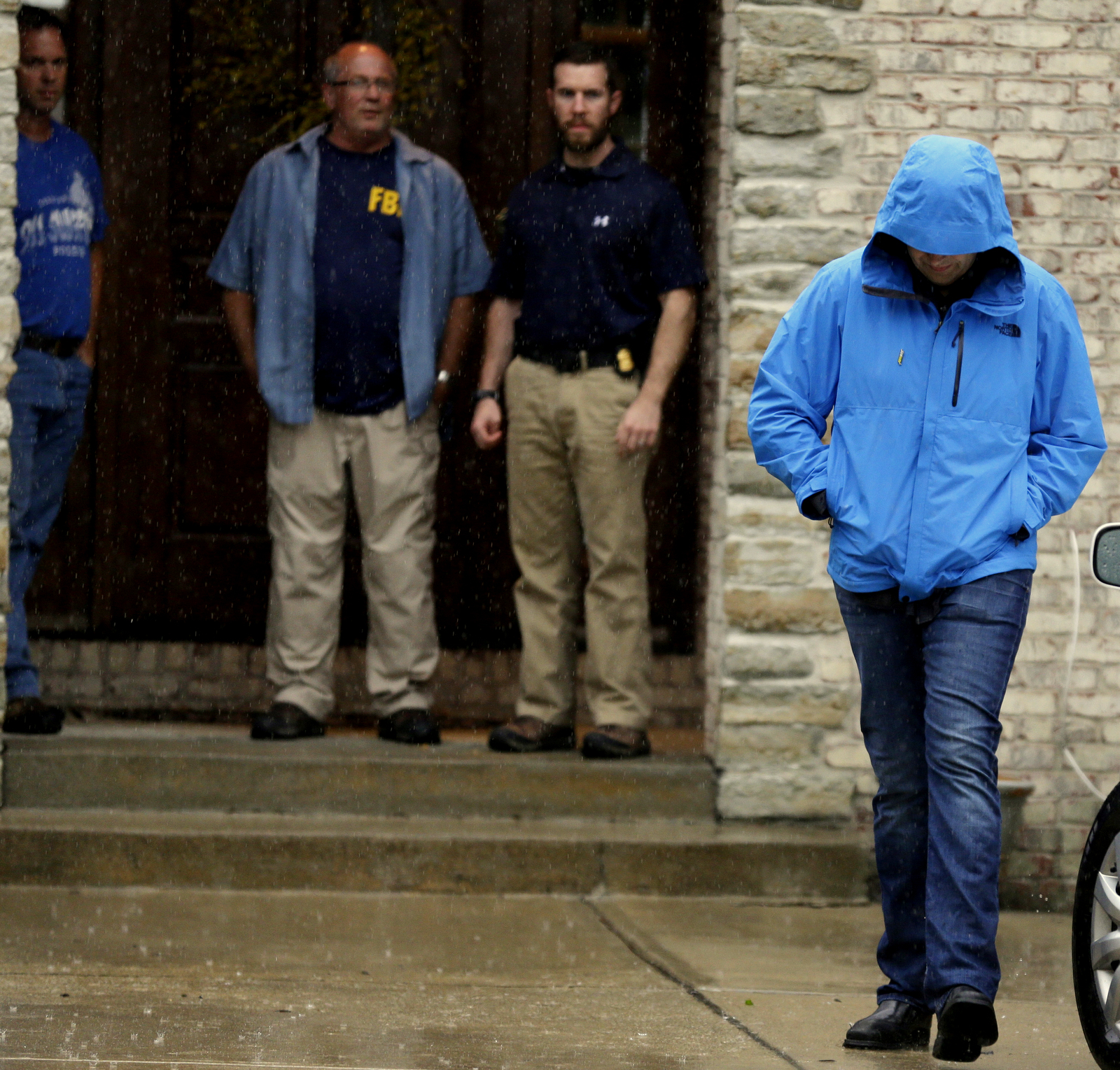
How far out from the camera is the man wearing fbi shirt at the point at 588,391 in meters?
6.56

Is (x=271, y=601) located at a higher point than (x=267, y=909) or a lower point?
higher

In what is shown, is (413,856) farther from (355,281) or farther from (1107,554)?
(1107,554)

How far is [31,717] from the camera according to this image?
6742mm

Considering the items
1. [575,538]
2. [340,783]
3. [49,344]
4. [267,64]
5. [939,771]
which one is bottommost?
[340,783]

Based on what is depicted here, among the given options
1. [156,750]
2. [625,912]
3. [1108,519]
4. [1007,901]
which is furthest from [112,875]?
[1108,519]

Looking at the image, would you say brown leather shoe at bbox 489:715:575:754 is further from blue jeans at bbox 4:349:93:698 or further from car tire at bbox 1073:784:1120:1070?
car tire at bbox 1073:784:1120:1070

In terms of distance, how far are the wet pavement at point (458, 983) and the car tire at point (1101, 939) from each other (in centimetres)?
34

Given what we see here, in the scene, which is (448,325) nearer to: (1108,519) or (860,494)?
(1108,519)

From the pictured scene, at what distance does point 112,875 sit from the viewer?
618cm

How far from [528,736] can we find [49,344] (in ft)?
7.00

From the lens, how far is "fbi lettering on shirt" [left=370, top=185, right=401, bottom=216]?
22.4 ft

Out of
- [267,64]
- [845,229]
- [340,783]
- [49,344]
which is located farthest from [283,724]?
[267,64]

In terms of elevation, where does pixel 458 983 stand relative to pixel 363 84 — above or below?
below

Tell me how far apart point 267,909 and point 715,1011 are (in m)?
1.69
